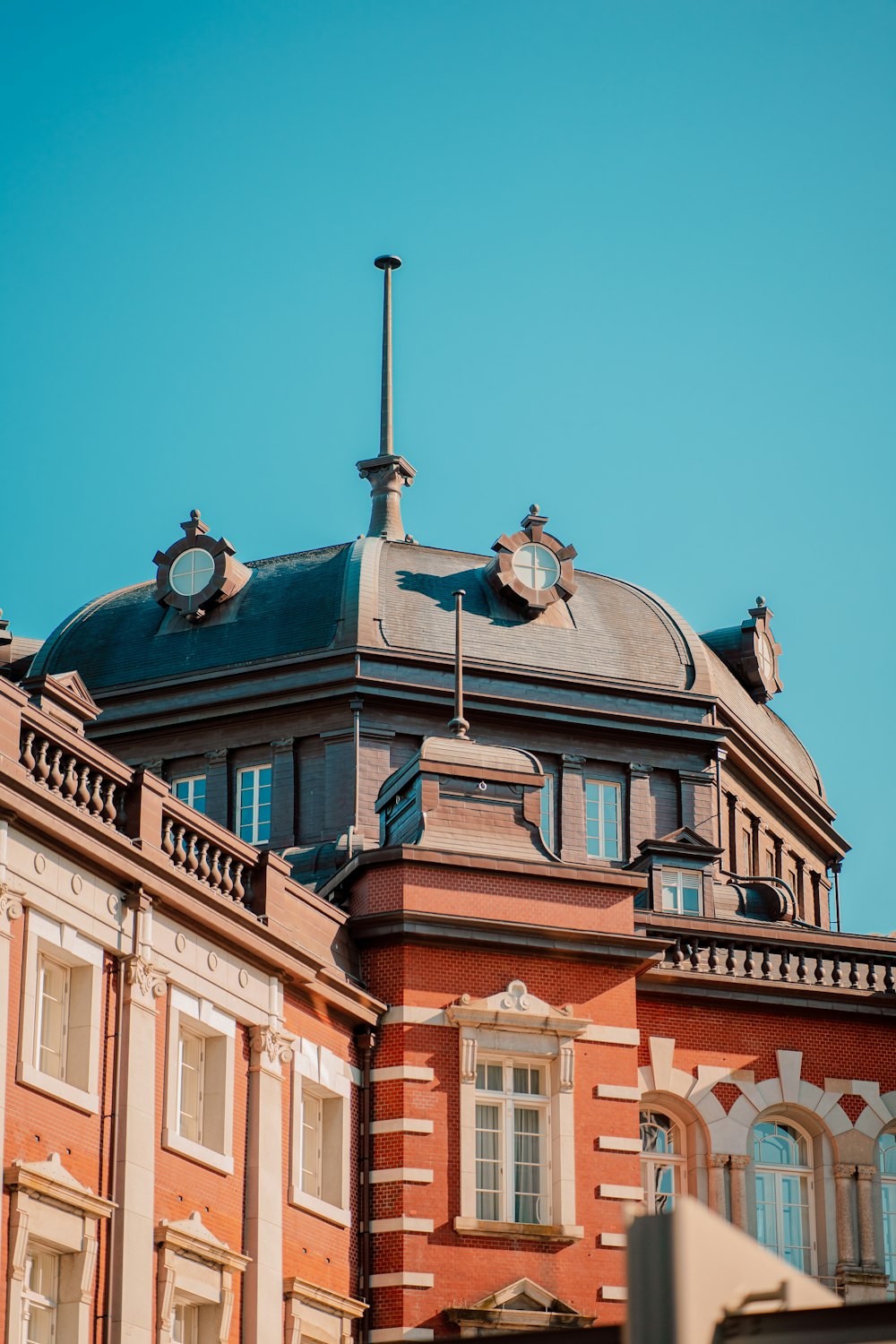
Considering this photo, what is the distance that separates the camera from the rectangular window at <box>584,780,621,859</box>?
126ft

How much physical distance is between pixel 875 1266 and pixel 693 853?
917cm

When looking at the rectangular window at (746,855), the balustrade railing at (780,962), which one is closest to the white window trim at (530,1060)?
the balustrade railing at (780,962)

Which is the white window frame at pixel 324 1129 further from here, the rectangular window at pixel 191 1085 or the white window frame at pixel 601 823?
the white window frame at pixel 601 823

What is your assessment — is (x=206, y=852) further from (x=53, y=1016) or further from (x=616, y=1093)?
(x=616, y=1093)

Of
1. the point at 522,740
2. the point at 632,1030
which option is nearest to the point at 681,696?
the point at 522,740

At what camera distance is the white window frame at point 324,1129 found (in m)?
24.9

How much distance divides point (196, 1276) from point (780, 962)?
10.3m

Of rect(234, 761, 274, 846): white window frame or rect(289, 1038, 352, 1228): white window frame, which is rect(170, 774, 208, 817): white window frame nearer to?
rect(234, 761, 274, 846): white window frame

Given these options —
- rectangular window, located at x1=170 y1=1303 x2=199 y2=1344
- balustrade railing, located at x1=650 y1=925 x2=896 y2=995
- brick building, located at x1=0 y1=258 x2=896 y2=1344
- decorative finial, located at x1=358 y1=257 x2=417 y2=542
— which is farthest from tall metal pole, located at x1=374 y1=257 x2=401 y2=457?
rectangular window, located at x1=170 y1=1303 x2=199 y2=1344

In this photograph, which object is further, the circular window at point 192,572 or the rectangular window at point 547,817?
the circular window at point 192,572

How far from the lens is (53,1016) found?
2161 cm

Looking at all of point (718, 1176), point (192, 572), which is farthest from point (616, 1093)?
point (192, 572)

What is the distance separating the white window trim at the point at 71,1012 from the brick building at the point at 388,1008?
0.14 feet

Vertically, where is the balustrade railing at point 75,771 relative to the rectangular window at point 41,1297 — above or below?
above
